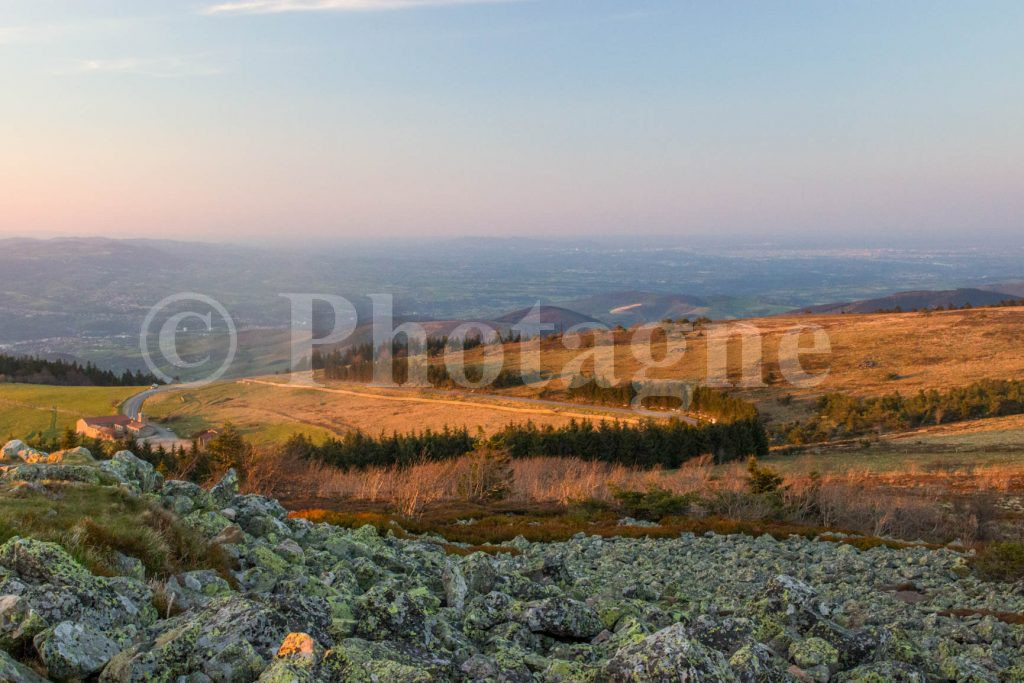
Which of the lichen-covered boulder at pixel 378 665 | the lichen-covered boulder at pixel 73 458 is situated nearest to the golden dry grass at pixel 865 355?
the lichen-covered boulder at pixel 73 458

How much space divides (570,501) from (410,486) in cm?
939

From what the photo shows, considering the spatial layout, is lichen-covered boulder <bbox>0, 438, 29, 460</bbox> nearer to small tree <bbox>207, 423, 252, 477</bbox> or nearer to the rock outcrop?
the rock outcrop

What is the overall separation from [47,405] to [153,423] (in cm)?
1449

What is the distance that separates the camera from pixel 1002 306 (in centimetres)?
10081

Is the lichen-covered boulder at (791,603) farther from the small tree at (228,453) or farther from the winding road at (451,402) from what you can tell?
the winding road at (451,402)

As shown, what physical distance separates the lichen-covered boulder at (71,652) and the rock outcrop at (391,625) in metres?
0.01

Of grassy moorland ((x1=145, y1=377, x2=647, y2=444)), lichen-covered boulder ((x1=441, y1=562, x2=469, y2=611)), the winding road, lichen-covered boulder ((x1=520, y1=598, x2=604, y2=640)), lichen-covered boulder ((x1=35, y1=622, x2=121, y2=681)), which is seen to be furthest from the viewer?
grassy moorland ((x1=145, y1=377, x2=647, y2=444))

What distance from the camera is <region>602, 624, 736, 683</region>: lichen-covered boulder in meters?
4.27

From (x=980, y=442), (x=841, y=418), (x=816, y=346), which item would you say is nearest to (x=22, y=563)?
(x=980, y=442)

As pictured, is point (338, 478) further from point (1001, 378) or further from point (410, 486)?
point (1001, 378)

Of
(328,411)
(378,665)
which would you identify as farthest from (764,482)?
(328,411)

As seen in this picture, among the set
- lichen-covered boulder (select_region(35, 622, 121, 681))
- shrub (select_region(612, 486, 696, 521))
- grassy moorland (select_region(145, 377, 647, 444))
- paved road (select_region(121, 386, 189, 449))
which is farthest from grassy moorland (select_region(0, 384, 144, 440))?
lichen-covered boulder (select_region(35, 622, 121, 681))

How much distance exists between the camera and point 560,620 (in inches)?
234

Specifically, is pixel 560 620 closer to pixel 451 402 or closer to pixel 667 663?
pixel 667 663
